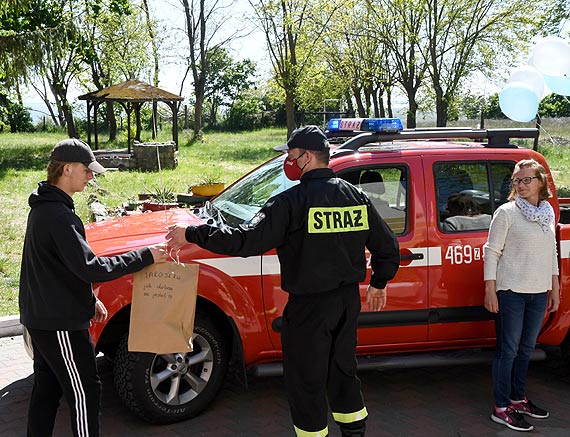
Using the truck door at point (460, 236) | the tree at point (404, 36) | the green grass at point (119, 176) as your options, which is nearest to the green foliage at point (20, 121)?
the green grass at point (119, 176)

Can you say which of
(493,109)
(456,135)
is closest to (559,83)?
(456,135)

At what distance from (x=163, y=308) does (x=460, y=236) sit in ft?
7.02

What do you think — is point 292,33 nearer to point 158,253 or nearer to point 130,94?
point 130,94

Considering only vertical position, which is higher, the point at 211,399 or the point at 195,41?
the point at 195,41

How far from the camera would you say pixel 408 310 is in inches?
180

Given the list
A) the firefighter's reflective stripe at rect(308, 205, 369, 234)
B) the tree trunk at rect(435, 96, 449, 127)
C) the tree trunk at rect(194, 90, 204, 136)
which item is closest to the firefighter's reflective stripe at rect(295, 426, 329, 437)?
the firefighter's reflective stripe at rect(308, 205, 369, 234)

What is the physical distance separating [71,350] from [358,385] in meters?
1.50

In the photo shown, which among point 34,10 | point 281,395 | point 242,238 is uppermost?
point 34,10

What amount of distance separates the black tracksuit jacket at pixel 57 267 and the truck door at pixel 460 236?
232 centimetres

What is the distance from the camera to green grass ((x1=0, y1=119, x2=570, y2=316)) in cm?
901

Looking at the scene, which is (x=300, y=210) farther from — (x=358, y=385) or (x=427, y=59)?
(x=427, y=59)

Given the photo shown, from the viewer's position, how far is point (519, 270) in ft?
13.9

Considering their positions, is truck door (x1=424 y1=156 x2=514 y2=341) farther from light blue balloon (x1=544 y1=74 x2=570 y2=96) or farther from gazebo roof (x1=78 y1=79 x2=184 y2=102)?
gazebo roof (x1=78 y1=79 x2=184 y2=102)

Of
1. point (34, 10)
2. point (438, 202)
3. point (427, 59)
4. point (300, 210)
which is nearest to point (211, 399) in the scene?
point (300, 210)
